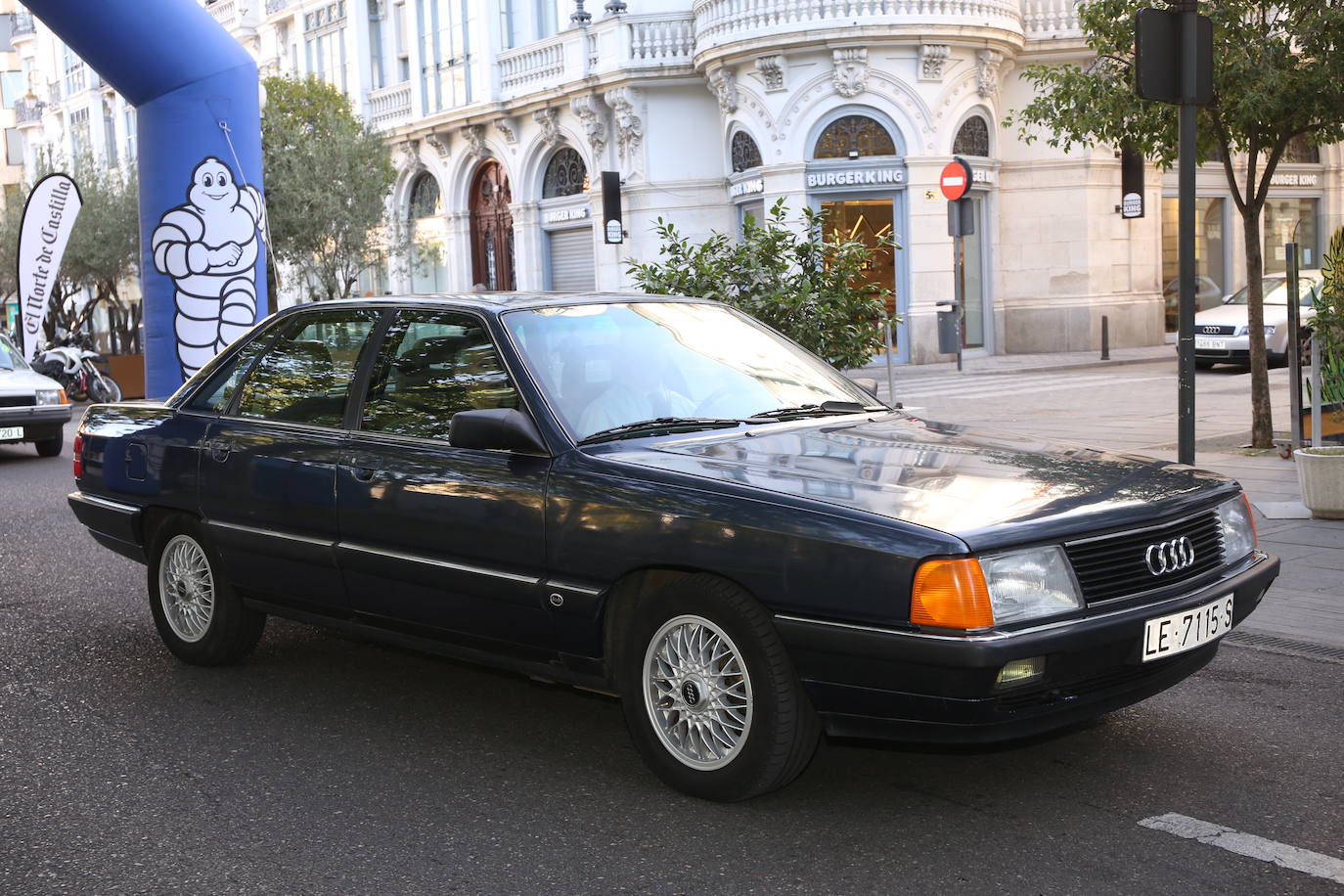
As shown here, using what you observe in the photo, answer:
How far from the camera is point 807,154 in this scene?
27.9 m

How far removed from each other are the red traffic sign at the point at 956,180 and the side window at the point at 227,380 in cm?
2068

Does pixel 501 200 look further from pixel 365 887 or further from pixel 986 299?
pixel 365 887

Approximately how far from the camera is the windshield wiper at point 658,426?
4.72m

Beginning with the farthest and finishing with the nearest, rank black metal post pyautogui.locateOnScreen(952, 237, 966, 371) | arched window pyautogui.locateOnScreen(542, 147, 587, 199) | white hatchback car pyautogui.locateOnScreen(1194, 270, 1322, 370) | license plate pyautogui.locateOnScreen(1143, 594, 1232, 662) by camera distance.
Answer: arched window pyautogui.locateOnScreen(542, 147, 587, 199) → black metal post pyautogui.locateOnScreen(952, 237, 966, 371) → white hatchback car pyautogui.locateOnScreen(1194, 270, 1322, 370) → license plate pyautogui.locateOnScreen(1143, 594, 1232, 662)

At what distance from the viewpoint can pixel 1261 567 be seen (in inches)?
183

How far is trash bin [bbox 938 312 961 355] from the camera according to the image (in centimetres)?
2586

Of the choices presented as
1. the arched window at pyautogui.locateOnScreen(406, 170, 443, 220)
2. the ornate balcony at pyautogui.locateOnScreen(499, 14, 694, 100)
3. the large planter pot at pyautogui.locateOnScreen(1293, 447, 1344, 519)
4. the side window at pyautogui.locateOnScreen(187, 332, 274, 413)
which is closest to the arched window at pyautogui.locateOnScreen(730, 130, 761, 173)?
the ornate balcony at pyautogui.locateOnScreen(499, 14, 694, 100)

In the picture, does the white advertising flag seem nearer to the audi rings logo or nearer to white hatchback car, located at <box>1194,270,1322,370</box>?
white hatchback car, located at <box>1194,270,1322,370</box>

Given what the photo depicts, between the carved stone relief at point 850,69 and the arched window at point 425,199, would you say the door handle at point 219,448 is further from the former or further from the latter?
the arched window at point 425,199

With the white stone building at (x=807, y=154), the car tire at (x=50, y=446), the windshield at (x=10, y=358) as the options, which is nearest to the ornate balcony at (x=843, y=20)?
the white stone building at (x=807, y=154)

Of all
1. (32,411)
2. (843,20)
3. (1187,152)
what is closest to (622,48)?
(843,20)

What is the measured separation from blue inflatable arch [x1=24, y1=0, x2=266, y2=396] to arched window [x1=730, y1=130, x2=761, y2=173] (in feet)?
52.9

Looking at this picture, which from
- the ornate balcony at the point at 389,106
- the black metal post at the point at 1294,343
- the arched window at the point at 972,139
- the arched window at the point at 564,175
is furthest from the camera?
the ornate balcony at the point at 389,106

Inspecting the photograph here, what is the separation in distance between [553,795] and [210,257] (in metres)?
10.4
